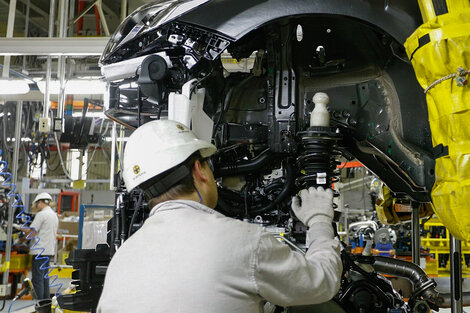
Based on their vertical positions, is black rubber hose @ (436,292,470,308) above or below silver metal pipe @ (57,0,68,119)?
below

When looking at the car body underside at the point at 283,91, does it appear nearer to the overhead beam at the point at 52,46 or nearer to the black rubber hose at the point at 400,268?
the black rubber hose at the point at 400,268

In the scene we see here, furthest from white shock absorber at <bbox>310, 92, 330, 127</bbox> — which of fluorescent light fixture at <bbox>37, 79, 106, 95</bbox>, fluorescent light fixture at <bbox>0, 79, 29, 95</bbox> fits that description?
fluorescent light fixture at <bbox>0, 79, 29, 95</bbox>

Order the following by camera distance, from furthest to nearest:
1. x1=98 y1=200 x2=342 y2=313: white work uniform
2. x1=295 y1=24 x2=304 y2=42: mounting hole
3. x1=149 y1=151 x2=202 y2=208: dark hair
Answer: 1. x1=295 y1=24 x2=304 y2=42: mounting hole
2. x1=149 y1=151 x2=202 y2=208: dark hair
3. x1=98 y1=200 x2=342 y2=313: white work uniform

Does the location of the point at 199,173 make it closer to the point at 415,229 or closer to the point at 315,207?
the point at 315,207

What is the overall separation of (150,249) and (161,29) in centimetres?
137

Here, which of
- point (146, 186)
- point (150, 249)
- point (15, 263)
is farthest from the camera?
point (15, 263)

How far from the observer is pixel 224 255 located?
1452mm

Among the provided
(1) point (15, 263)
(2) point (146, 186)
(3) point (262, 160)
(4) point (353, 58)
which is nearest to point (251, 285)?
(2) point (146, 186)

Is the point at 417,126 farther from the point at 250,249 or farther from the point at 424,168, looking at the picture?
the point at 250,249

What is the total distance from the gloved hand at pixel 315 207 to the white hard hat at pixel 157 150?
56 cm

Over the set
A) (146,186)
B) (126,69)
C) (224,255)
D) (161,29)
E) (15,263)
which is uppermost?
(161,29)

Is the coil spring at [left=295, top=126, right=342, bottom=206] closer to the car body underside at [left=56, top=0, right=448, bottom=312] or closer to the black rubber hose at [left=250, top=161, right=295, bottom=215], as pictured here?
the car body underside at [left=56, top=0, right=448, bottom=312]

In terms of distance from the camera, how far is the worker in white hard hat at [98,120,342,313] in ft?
4.76

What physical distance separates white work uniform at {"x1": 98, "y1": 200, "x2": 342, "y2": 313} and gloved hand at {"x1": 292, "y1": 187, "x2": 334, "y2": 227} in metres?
0.46
